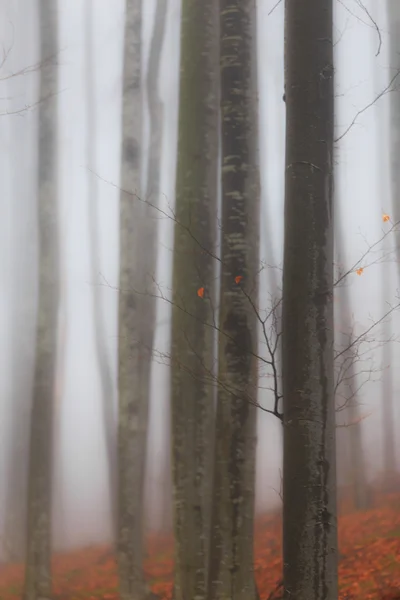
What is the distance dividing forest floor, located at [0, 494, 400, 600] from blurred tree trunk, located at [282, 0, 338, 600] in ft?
12.0

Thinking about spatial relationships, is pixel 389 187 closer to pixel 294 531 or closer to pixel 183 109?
pixel 183 109

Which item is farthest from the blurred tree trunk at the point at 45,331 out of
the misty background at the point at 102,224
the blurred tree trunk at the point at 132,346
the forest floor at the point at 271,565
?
the misty background at the point at 102,224

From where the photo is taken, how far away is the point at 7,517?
Result: 560 inches

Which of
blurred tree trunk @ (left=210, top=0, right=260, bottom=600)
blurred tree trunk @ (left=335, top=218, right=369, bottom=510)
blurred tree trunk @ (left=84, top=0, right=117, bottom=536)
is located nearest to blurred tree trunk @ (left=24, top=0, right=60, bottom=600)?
blurred tree trunk @ (left=210, top=0, right=260, bottom=600)

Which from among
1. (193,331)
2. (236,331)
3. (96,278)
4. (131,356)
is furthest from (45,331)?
(96,278)

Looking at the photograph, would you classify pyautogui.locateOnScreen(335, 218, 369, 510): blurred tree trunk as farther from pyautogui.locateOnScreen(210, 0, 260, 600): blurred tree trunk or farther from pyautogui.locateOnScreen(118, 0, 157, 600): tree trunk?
pyautogui.locateOnScreen(210, 0, 260, 600): blurred tree trunk

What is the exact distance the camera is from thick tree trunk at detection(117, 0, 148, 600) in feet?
25.8

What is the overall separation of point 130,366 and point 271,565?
11.3 feet

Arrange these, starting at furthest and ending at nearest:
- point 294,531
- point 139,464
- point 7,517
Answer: point 7,517 < point 139,464 < point 294,531

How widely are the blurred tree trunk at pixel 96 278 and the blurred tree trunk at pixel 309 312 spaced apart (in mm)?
10451

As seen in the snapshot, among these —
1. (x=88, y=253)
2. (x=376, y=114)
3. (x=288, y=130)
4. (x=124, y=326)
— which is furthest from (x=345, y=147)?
(x=288, y=130)

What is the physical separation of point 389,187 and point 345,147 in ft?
4.16

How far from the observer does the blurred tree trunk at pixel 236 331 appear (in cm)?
572

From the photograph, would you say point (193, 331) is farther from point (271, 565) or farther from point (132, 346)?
point (271, 565)
